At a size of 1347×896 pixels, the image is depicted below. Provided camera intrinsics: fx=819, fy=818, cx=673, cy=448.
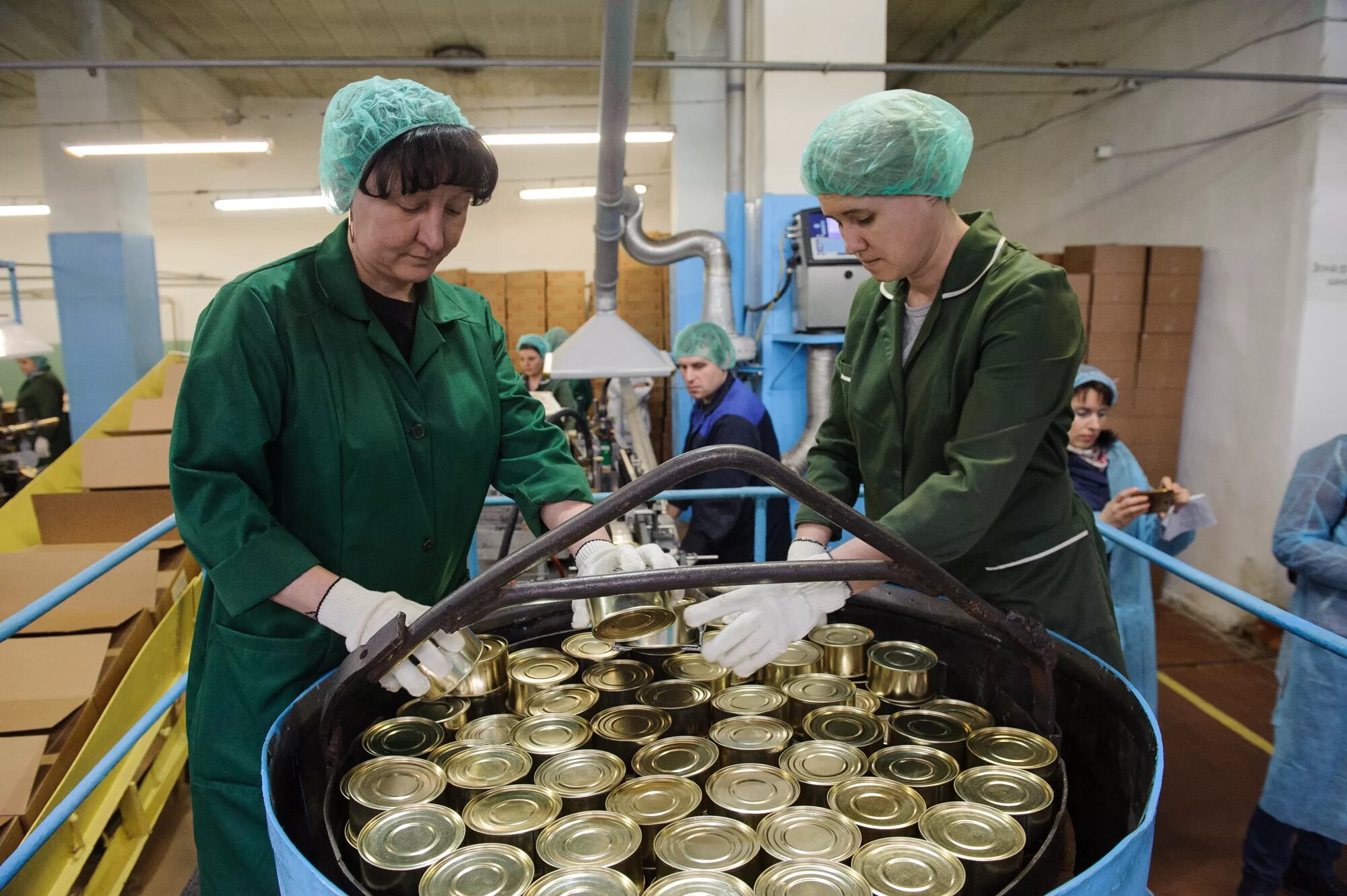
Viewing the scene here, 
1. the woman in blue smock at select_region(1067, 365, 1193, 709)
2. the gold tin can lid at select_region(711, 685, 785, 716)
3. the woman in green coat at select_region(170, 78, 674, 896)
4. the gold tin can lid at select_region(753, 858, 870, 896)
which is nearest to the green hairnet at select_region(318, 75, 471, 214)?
the woman in green coat at select_region(170, 78, 674, 896)

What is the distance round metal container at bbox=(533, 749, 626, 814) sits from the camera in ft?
3.92

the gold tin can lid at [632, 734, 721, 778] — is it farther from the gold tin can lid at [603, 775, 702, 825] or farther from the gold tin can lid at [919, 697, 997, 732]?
the gold tin can lid at [919, 697, 997, 732]

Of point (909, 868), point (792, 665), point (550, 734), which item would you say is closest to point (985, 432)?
point (792, 665)

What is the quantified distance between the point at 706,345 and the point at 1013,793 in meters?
3.03

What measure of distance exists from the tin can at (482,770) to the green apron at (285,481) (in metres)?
0.30

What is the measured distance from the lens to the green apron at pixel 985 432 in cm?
133

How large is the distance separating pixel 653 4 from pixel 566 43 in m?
1.61

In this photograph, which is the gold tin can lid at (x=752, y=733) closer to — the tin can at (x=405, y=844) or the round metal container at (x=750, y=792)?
the round metal container at (x=750, y=792)

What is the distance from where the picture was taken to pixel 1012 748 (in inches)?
50.5

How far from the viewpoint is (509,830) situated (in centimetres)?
111

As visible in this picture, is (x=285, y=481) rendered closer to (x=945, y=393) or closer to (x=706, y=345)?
(x=945, y=393)

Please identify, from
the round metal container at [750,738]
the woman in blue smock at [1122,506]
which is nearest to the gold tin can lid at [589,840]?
the round metal container at [750,738]

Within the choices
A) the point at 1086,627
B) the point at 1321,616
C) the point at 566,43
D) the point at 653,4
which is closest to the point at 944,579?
the point at 1086,627

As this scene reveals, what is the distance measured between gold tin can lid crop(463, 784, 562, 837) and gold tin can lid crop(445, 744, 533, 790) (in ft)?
0.09
